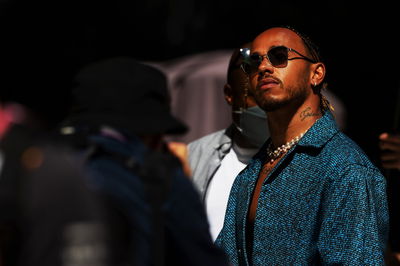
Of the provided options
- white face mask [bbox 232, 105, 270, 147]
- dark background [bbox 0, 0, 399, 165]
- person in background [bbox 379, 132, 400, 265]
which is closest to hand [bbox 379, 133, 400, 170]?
person in background [bbox 379, 132, 400, 265]

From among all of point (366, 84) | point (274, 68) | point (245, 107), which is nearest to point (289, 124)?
point (274, 68)

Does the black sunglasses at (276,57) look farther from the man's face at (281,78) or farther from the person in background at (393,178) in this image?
the person in background at (393,178)

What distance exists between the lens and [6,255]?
79.2 inches

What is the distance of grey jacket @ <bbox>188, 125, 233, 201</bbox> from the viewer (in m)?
4.25

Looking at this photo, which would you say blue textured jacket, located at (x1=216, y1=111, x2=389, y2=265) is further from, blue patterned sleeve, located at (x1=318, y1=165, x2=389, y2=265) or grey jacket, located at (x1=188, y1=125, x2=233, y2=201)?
grey jacket, located at (x1=188, y1=125, x2=233, y2=201)

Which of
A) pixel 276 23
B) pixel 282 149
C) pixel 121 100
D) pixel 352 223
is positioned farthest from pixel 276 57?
pixel 276 23

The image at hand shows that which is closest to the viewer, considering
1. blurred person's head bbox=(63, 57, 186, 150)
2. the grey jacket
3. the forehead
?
blurred person's head bbox=(63, 57, 186, 150)

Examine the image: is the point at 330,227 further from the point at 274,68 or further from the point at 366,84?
the point at 366,84

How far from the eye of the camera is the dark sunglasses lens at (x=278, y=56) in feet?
11.0

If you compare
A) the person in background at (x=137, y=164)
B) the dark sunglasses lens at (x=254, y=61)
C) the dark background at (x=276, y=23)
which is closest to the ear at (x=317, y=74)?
the dark sunglasses lens at (x=254, y=61)

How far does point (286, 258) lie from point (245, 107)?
1.36m

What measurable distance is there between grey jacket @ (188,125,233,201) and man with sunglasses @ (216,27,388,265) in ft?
2.21

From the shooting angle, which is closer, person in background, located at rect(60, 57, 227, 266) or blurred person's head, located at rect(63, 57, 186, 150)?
person in background, located at rect(60, 57, 227, 266)

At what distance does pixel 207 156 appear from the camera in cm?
436
